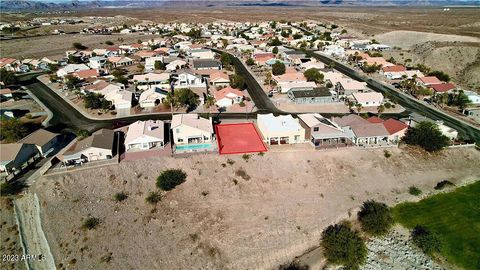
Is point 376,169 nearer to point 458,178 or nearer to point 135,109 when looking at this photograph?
point 458,178

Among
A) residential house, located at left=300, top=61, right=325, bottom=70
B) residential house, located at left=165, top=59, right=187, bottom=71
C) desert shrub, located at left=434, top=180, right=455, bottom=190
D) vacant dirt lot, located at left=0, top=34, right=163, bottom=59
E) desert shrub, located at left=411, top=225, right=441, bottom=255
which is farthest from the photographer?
vacant dirt lot, located at left=0, top=34, right=163, bottom=59

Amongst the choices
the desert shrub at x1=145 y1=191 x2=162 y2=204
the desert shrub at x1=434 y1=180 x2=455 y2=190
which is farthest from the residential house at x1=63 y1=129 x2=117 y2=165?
the desert shrub at x1=434 y1=180 x2=455 y2=190

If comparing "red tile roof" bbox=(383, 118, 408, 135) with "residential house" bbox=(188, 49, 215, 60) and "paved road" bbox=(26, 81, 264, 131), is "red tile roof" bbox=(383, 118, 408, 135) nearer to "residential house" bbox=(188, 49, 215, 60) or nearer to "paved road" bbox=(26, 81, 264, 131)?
"paved road" bbox=(26, 81, 264, 131)

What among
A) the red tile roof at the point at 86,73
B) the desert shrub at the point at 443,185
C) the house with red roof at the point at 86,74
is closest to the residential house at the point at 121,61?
the house with red roof at the point at 86,74

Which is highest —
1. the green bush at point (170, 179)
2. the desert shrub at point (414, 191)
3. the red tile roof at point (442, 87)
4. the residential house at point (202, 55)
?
the residential house at point (202, 55)

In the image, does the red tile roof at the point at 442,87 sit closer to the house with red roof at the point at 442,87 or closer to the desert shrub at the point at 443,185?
the house with red roof at the point at 442,87

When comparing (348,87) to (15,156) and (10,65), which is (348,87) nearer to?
(15,156)
